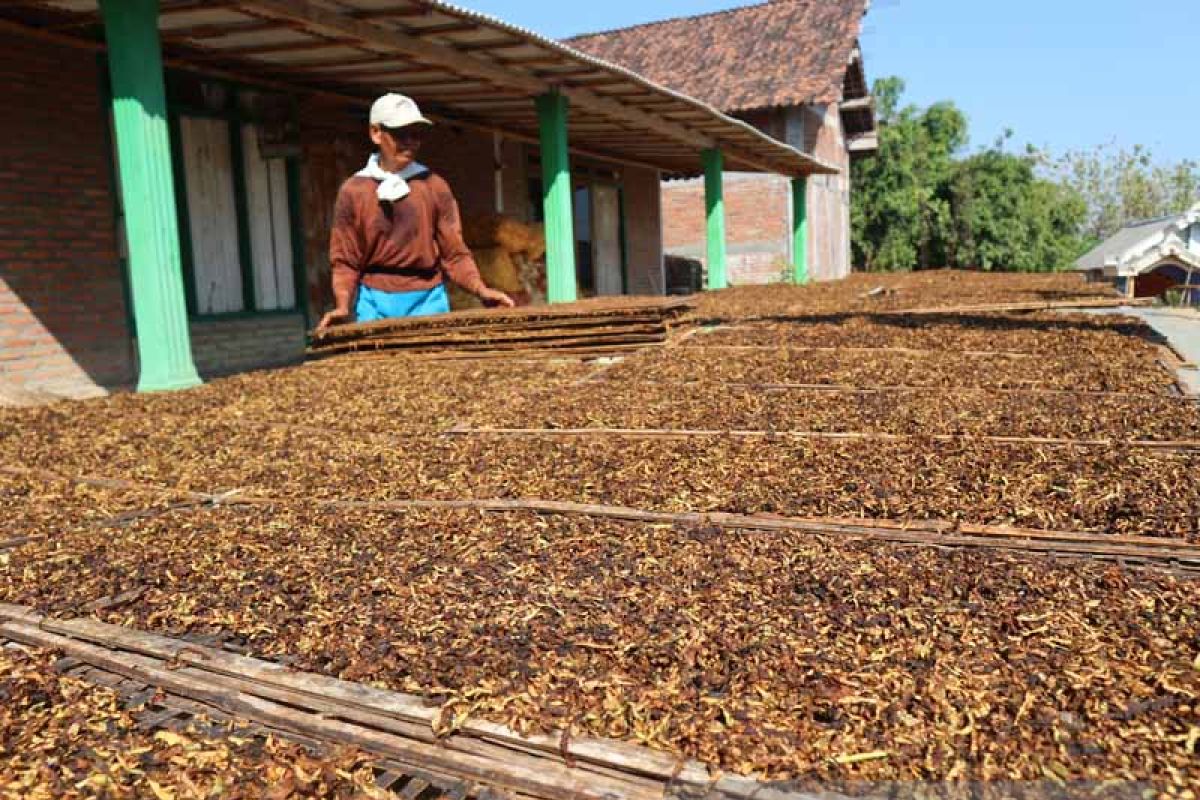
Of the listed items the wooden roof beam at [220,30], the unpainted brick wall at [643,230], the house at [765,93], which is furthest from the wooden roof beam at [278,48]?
the house at [765,93]

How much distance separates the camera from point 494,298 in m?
6.34

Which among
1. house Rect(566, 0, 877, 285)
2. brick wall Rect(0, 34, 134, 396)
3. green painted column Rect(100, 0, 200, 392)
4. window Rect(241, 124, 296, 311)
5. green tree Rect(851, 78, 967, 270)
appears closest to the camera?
green painted column Rect(100, 0, 200, 392)

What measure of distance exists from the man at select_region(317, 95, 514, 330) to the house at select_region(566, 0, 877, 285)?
45.7ft

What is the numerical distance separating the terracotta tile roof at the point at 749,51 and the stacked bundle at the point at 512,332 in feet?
45.5

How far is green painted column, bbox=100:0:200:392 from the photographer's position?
516cm

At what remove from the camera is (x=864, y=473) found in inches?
114

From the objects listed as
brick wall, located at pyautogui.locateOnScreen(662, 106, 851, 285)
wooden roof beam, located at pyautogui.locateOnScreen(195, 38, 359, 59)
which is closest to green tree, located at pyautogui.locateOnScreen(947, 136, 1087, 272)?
brick wall, located at pyautogui.locateOnScreen(662, 106, 851, 285)

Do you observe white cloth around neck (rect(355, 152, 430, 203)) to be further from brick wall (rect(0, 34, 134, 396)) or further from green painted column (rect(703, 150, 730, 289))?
green painted column (rect(703, 150, 730, 289))

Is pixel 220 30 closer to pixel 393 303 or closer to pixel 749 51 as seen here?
pixel 393 303

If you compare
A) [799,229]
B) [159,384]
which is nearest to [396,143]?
[159,384]

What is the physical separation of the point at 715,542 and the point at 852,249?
26.2m

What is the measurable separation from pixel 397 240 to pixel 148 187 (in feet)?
4.86

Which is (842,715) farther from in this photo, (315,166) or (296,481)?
(315,166)

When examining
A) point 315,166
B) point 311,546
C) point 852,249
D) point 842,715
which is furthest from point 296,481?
point 852,249
